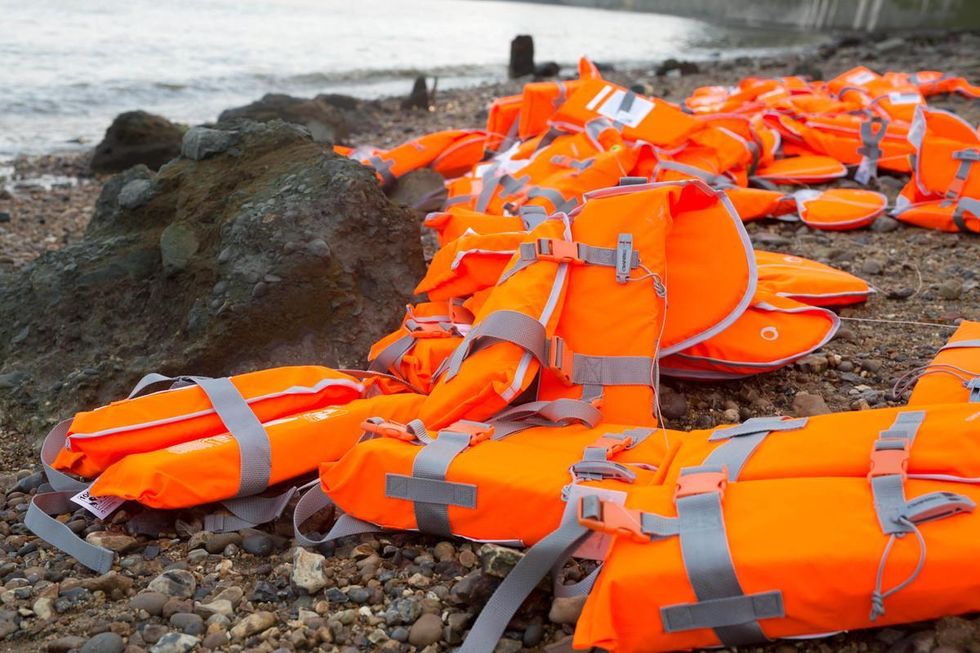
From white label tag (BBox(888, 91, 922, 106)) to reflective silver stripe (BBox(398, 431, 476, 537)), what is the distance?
7.14 meters

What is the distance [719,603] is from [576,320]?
4.85 ft

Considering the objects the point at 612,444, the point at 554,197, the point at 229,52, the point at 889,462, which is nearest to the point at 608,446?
the point at 612,444

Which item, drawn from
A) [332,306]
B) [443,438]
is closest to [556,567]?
[443,438]

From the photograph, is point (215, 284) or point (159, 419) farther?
point (215, 284)

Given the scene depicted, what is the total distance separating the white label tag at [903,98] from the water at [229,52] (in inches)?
374

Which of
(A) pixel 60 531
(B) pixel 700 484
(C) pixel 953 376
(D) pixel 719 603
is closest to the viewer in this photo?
(D) pixel 719 603

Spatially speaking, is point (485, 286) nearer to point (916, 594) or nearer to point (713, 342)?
point (713, 342)

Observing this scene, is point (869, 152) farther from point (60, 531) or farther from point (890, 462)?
point (60, 531)

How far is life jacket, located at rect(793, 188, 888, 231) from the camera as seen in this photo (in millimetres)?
5727

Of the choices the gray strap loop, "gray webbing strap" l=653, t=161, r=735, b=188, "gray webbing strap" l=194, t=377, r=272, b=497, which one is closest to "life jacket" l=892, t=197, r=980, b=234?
"gray webbing strap" l=653, t=161, r=735, b=188

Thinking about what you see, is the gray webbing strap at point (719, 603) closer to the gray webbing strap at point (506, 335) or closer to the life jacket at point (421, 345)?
the gray webbing strap at point (506, 335)

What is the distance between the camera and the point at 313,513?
2.89 m

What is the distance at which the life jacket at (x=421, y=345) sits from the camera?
3.55 metres

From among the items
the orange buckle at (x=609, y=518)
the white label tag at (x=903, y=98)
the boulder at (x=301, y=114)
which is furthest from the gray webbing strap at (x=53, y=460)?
the white label tag at (x=903, y=98)
